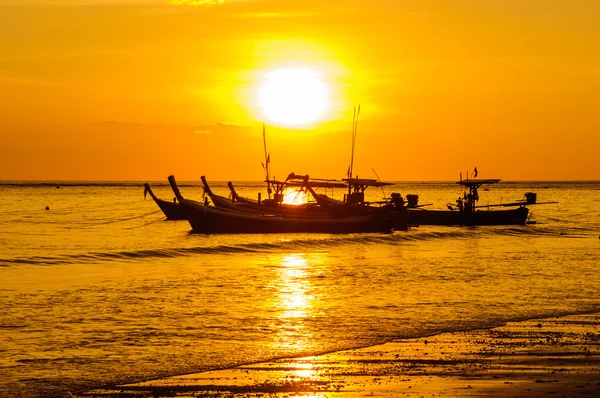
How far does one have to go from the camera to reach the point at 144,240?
172 ft

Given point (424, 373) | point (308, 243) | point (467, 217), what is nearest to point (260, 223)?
point (308, 243)

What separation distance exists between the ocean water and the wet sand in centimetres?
86

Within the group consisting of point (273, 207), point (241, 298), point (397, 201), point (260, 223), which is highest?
point (397, 201)

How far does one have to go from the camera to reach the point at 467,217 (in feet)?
207

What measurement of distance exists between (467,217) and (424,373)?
2040 inches

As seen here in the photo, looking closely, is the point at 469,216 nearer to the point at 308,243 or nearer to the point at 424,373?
the point at 308,243

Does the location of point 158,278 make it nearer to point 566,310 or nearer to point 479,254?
point 566,310

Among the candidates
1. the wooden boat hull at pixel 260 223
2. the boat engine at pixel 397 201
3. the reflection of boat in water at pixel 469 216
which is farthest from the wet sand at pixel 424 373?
the reflection of boat in water at pixel 469 216

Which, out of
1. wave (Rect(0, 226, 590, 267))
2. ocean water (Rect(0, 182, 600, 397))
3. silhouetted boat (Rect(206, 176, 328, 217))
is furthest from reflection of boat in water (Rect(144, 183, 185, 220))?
ocean water (Rect(0, 182, 600, 397))

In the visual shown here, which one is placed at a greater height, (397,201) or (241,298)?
(397,201)

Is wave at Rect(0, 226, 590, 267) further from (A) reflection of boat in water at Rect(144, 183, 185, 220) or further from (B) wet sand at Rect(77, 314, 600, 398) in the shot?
(B) wet sand at Rect(77, 314, 600, 398)

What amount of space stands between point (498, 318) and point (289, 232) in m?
34.3

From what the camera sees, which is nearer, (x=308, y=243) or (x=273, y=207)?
(x=308, y=243)

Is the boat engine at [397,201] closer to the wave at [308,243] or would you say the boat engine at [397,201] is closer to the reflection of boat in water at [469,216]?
the wave at [308,243]
